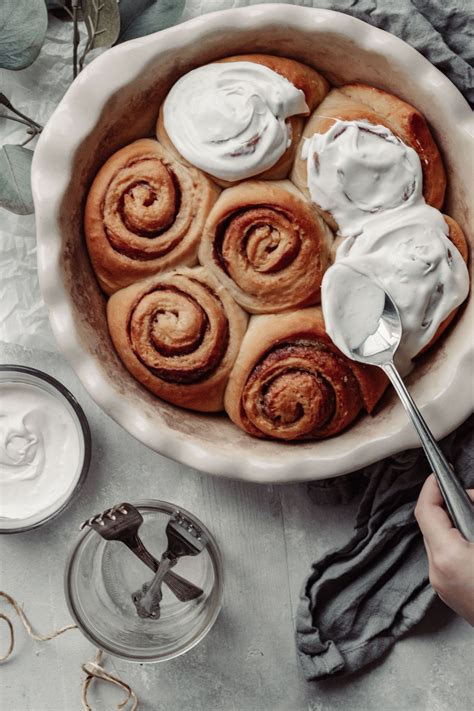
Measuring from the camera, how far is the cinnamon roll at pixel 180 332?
1.43m

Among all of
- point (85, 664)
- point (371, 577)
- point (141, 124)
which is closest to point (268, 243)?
point (141, 124)

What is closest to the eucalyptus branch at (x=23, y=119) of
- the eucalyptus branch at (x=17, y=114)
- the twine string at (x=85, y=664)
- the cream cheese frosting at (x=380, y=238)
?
the eucalyptus branch at (x=17, y=114)

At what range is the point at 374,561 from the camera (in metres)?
1.71

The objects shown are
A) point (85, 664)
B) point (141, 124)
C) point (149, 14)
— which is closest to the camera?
point (141, 124)

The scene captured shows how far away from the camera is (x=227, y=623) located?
5.74 feet

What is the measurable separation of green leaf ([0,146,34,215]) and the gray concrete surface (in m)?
0.32

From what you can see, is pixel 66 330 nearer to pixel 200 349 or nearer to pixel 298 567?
pixel 200 349

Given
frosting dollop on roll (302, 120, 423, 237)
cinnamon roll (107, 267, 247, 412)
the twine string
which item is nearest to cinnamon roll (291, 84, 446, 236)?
frosting dollop on roll (302, 120, 423, 237)

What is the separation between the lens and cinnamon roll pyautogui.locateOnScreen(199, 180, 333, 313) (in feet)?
4.62

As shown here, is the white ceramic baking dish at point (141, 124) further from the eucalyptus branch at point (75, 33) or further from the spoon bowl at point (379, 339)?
the eucalyptus branch at point (75, 33)

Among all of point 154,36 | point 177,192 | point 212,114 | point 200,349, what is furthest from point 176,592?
point 154,36

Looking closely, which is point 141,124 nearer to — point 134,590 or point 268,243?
point 268,243

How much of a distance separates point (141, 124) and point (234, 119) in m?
0.24

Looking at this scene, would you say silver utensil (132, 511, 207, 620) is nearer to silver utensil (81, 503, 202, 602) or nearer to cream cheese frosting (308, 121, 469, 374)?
silver utensil (81, 503, 202, 602)
